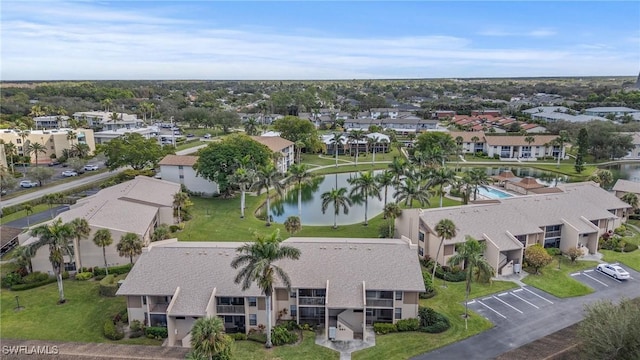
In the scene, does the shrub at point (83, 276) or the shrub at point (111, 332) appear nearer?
the shrub at point (111, 332)

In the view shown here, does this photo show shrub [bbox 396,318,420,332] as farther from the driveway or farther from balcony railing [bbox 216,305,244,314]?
balcony railing [bbox 216,305,244,314]

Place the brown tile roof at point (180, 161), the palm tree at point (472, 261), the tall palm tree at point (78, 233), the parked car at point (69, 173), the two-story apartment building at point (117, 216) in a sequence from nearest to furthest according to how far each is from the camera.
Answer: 1. the palm tree at point (472, 261)
2. the tall palm tree at point (78, 233)
3. the two-story apartment building at point (117, 216)
4. the brown tile roof at point (180, 161)
5. the parked car at point (69, 173)

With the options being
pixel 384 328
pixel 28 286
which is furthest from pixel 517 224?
pixel 28 286

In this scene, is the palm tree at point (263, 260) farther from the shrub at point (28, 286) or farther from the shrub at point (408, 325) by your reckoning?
the shrub at point (28, 286)

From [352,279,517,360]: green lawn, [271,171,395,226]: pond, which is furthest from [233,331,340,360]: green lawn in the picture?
[271,171,395,226]: pond

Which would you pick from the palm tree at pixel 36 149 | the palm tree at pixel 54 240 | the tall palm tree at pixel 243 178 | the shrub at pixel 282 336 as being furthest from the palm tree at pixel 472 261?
the palm tree at pixel 36 149

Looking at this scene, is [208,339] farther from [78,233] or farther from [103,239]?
[78,233]
